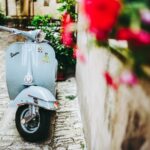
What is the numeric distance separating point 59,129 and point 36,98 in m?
0.96

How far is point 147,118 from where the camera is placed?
75.9 inches

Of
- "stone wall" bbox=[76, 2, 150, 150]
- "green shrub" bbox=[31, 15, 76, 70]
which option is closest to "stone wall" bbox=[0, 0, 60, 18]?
"green shrub" bbox=[31, 15, 76, 70]

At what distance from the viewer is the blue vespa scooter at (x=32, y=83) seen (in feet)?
15.7

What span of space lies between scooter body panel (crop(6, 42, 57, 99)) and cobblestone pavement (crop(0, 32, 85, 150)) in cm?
62

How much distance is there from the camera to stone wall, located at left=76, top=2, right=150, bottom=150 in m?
1.98

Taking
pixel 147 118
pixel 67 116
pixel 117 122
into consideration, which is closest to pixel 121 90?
pixel 117 122

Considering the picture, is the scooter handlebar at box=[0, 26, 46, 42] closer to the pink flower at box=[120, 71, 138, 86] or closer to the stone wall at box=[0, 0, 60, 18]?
the pink flower at box=[120, 71, 138, 86]

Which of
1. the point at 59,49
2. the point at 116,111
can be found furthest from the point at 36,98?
the point at 59,49

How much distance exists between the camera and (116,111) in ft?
8.89

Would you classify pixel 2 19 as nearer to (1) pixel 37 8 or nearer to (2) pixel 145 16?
(1) pixel 37 8

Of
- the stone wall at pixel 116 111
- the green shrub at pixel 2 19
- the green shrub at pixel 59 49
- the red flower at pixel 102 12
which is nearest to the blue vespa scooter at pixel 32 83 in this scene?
the stone wall at pixel 116 111

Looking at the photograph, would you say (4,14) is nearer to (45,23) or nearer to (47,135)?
(45,23)

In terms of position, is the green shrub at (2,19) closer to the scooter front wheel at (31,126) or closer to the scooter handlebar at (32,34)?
the scooter handlebar at (32,34)

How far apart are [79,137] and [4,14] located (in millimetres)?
13670
